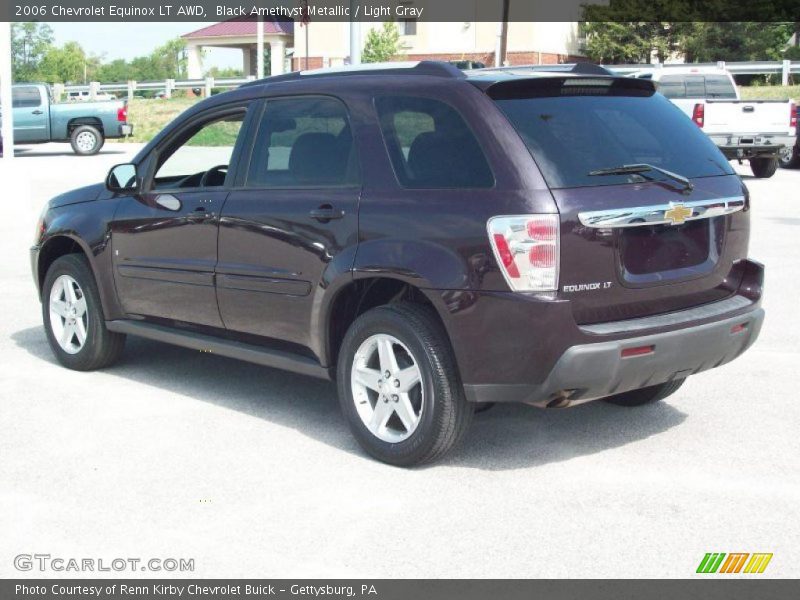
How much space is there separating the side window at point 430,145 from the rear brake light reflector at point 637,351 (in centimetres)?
92

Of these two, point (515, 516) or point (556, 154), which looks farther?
point (556, 154)

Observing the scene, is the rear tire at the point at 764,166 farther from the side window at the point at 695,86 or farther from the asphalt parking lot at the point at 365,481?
the asphalt parking lot at the point at 365,481

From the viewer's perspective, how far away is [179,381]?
23.7ft

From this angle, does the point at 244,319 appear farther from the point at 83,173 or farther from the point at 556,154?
the point at 83,173

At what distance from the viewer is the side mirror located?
6973 mm

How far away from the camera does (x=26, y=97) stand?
3142 cm

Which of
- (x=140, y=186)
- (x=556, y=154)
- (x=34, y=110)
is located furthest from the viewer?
(x=34, y=110)

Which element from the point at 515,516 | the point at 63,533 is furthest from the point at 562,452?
the point at 63,533

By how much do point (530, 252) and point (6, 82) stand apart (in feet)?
53.2

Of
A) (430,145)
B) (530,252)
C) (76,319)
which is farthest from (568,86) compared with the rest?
(76,319)

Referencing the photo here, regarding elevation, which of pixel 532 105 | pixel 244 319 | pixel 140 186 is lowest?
pixel 244 319

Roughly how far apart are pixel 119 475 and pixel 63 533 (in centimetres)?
74

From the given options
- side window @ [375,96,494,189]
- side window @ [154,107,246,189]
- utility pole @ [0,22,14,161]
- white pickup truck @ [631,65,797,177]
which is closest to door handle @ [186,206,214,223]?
side window @ [154,107,246,189]
